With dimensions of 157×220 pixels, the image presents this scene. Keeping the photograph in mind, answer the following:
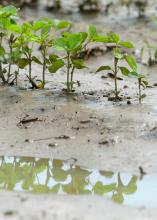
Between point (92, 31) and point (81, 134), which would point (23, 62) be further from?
point (81, 134)

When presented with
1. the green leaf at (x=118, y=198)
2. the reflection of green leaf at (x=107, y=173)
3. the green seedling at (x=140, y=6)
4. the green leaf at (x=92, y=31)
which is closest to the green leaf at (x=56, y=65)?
the green leaf at (x=92, y=31)

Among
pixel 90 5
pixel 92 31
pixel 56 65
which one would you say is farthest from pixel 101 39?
pixel 90 5

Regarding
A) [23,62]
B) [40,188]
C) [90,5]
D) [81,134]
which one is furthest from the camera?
[90,5]

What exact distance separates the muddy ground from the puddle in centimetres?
5

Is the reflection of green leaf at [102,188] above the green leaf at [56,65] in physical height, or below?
below

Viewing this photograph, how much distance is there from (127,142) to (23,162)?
63cm

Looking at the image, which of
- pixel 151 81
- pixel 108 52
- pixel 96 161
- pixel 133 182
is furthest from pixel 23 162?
pixel 108 52

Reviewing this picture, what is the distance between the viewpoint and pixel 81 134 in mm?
3990

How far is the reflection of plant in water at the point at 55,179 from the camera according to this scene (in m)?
3.40

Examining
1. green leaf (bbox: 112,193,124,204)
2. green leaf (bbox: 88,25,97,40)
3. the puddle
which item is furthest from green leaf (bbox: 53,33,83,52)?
green leaf (bbox: 112,193,124,204)

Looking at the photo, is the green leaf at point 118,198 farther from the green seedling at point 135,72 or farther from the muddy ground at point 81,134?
the green seedling at point 135,72

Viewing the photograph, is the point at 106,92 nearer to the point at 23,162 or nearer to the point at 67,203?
the point at 23,162

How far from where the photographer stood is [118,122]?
4117mm

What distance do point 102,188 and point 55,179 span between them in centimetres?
30
